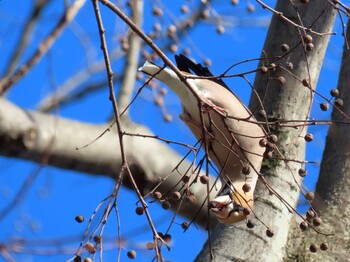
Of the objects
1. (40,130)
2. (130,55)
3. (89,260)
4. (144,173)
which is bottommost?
(89,260)

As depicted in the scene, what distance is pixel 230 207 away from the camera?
7.63 ft

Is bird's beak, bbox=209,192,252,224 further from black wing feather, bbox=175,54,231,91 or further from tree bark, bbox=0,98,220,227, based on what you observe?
black wing feather, bbox=175,54,231,91

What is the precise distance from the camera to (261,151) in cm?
238

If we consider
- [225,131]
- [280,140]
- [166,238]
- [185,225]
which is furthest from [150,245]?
[280,140]

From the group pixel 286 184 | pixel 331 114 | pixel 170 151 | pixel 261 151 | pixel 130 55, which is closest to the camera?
pixel 261 151

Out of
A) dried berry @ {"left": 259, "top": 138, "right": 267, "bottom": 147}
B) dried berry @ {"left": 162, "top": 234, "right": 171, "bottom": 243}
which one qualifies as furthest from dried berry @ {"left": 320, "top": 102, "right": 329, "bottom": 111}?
dried berry @ {"left": 162, "top": 234, "right": 171, "bottom": 243}

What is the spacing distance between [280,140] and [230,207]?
368 millimetres


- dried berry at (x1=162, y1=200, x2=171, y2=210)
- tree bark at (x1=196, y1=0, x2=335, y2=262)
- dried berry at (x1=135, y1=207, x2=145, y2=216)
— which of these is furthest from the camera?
tree bark at (x1=196, y1=0, x2=335, y2=262)

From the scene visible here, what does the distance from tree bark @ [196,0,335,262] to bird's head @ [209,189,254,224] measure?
0.08 m

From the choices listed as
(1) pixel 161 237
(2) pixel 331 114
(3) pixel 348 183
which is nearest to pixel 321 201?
(3) pixel 348 183

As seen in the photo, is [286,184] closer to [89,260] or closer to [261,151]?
[261,151]

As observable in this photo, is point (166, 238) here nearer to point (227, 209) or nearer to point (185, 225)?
point (185, 225)

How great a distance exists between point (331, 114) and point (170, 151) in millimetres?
617

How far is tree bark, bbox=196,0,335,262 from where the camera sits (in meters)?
2.41
